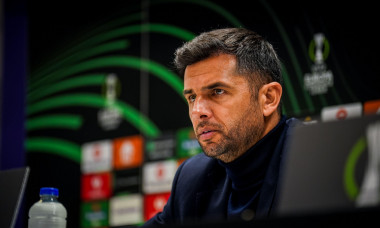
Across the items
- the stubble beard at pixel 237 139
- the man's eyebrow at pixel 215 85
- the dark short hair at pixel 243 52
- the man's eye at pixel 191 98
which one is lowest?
the stubble beard at pixel 237 139

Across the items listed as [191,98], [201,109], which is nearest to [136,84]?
[191,98]

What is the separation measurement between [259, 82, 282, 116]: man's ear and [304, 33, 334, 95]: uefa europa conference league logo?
3.24 feet

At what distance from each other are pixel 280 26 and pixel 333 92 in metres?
0.53

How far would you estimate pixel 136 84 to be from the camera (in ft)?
13.4

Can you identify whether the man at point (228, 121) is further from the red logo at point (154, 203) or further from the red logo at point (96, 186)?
the red logo at point (96, 186)

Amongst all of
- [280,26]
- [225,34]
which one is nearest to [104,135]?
[280,26]

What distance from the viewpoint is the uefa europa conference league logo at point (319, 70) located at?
10.4 ft

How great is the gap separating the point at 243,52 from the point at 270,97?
196 millimetres

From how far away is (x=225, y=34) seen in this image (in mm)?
2260

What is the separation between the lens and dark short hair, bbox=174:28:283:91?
2227mm

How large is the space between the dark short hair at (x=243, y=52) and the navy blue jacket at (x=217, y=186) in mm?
200

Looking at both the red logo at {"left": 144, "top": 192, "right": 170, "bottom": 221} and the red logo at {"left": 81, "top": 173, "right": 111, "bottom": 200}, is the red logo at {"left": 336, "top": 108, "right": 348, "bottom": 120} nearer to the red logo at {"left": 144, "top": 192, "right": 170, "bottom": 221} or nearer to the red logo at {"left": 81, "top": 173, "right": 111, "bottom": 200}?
the red logo at {"left": 144, "top": 192, "right": 170, "bottom": 221}

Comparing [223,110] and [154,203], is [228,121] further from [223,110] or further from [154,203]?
[154,203]

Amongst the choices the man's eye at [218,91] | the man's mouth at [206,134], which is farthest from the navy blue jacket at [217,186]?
the man's eye at [218,91]
